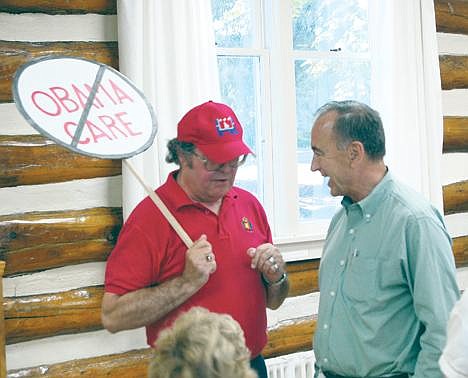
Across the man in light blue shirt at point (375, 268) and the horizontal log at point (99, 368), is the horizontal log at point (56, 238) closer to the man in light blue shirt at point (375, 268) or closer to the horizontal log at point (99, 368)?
the horizontal log at point (99, 368)

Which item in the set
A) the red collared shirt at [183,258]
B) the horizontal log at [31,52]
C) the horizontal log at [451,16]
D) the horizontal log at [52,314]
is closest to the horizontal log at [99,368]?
the horizontal log at [52,314]

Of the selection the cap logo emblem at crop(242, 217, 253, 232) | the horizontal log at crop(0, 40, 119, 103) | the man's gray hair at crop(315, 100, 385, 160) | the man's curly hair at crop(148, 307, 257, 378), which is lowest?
the man's curly hair at crop(148, 307, 257, 378)

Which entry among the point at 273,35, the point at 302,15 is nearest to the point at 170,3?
the point at 273,35

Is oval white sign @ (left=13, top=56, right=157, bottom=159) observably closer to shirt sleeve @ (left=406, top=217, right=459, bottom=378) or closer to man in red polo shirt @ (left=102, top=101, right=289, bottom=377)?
man in red polo shirt @ (left=102, top=101, right=289, bottom=377)

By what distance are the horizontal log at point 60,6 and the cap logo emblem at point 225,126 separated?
1.09m

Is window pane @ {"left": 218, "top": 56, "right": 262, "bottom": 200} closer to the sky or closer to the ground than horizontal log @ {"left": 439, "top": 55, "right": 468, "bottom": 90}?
closer to the ground

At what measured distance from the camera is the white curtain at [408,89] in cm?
373

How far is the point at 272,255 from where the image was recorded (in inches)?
87.8

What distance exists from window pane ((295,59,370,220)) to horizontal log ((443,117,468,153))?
633 millimetres

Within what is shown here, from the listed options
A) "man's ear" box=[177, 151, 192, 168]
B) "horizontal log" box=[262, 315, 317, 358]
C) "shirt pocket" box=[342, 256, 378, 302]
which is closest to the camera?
"shirt pocket" box=[342, 256, 378, 302]

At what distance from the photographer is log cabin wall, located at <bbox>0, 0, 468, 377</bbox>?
112 inches

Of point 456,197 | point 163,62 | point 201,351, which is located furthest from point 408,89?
point 201,351

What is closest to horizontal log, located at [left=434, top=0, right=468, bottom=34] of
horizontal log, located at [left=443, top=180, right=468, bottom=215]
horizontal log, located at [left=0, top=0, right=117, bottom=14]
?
horizontal log, located at [left=443, top=180, right=468, bottom=215]

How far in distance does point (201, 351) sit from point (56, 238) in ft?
5.89
